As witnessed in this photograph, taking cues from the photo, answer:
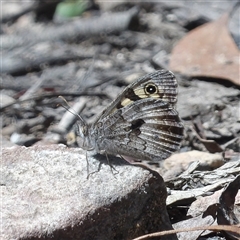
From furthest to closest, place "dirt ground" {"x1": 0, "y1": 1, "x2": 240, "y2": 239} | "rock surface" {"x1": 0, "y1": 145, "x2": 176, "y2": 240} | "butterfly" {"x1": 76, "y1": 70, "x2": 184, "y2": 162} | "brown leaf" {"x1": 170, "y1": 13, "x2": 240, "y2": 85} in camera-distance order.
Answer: "brown leaf" {"x1": 170, "y1": 13, "x2": 240, "y2": 85} → "dirt ground" {"x1": 0, "y1": 1, "x2": 240, "y2": 239} → "butterfly" {"x1": 76, "y1": 70, "x2": 184, "y2": 162} → "rock surface" {"x1": 0, "y1": 145, "x2": 176, "y2": 240}

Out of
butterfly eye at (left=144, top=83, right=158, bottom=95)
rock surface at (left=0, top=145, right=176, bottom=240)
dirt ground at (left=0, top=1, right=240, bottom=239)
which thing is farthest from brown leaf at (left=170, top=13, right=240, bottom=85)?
rock surface at (left=0, top=145, right=176, bottom=240)

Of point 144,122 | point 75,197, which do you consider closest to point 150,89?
point 144,122

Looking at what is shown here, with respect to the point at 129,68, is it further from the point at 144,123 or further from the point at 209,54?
the point at 144,123

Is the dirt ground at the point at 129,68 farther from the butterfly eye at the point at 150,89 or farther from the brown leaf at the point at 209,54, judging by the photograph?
the butterfly eye at the point at 150,89

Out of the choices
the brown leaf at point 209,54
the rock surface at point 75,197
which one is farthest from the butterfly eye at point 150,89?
the brown leaf at point 209,54

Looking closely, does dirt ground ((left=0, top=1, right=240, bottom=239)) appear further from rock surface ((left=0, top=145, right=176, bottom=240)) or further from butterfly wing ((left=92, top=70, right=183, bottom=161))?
rock surface ((left=0, top=145, right=176, bottom=240))

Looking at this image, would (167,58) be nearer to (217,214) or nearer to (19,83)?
(19,83)

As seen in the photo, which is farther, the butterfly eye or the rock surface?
the butterfly eye

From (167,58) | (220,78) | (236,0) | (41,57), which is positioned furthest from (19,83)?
(236,0)
